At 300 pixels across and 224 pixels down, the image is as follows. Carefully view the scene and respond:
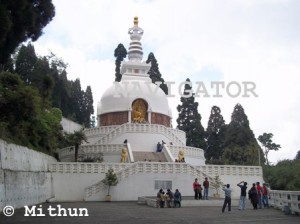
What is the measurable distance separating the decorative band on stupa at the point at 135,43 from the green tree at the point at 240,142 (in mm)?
15117

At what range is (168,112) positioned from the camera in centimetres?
4562

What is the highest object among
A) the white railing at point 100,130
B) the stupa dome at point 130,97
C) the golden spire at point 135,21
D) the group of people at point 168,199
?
the golden spire at point 135,21

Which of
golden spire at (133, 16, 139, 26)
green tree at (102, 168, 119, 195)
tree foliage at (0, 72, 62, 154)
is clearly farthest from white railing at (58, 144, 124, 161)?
golden spire at (133, 16, 139, 26)

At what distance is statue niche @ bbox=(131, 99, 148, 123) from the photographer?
1694 inches

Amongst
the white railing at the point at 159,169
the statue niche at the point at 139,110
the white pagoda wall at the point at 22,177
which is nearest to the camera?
the white pagoda wall at the point at 22,177

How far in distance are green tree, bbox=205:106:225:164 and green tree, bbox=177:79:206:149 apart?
2326mm

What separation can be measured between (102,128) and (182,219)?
2630 cm

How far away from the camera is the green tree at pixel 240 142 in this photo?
51.1 m

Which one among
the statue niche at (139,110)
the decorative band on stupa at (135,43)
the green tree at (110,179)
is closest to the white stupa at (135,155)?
the statue niche at (139,110)

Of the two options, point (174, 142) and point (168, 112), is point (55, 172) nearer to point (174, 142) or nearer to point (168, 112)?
point (174, 142)

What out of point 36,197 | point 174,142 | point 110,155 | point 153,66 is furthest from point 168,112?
point 36,197

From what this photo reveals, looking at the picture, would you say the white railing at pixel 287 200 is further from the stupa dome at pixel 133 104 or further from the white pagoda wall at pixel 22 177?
the stupa dome at pixel 133 104

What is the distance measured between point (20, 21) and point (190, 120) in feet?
150

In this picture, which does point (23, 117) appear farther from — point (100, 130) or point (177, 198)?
point (100, 130)
